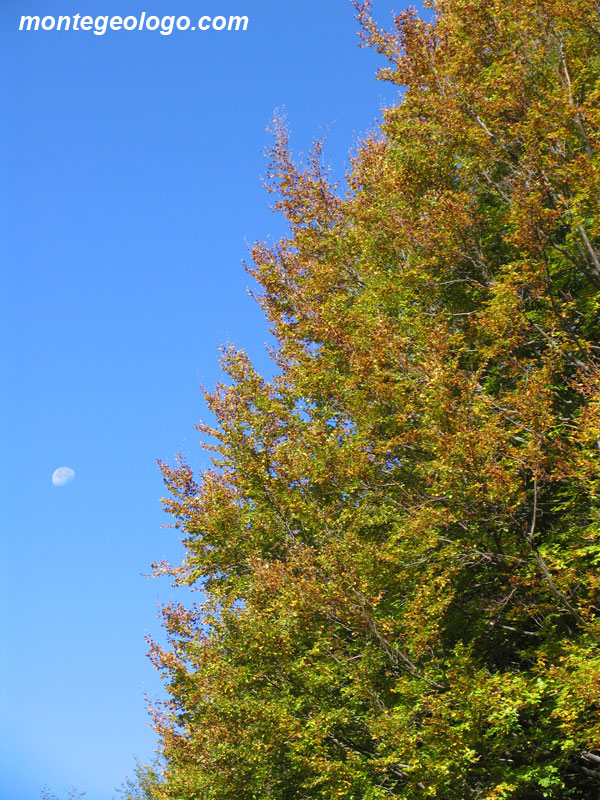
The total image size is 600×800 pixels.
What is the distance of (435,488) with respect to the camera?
37.0 ft

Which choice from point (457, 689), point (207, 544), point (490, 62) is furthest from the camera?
point (207, 544)

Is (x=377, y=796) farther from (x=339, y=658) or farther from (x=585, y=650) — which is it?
(x=585, y=650)

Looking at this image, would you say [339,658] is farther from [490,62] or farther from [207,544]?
[490,62]

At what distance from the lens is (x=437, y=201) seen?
15.3 metres

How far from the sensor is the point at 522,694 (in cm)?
1010

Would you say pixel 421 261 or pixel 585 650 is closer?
pixel 585 650

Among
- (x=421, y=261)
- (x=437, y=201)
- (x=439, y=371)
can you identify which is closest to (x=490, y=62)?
(x=437, y=201)

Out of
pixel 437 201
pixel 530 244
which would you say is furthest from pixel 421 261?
pixel 530 244

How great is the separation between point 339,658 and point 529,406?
20.2ft

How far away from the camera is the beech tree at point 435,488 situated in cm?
1075

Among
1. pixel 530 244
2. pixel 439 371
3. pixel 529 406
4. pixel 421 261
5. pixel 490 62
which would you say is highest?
pixel 490 62

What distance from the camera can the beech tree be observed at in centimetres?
1075

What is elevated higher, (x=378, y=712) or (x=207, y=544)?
(x=207, y=544)

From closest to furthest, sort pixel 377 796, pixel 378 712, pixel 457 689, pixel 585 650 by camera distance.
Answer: pixel 585 650, pixel 457 689, pixel 377 796, pixel 378 712
